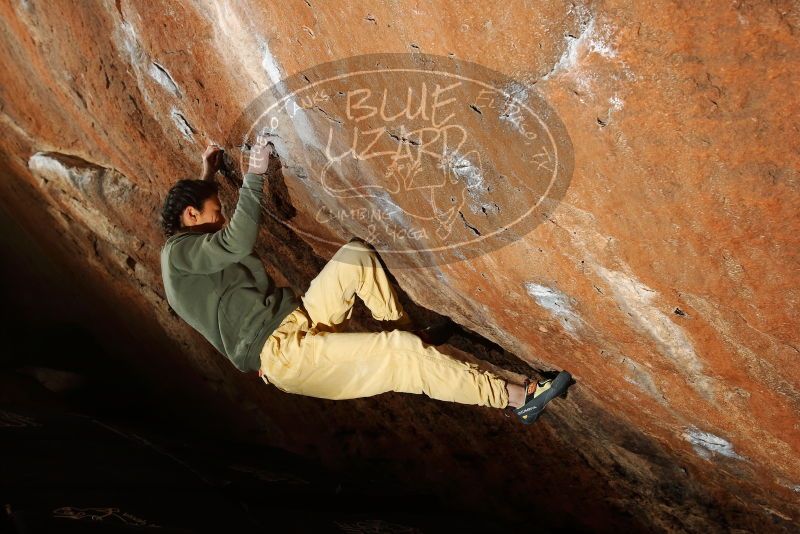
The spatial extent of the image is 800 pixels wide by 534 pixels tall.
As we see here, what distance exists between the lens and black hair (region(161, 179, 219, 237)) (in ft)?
8.23

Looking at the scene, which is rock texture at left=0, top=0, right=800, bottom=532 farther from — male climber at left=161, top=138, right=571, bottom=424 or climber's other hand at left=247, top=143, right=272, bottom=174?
male climber at left=161, top=138, right=571, bottom=424

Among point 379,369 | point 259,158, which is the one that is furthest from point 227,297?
point 379,369

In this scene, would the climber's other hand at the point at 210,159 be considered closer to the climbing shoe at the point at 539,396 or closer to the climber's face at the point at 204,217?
the climber's face at the point at 204,217

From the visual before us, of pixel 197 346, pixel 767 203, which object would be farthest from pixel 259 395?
pixel 767 203

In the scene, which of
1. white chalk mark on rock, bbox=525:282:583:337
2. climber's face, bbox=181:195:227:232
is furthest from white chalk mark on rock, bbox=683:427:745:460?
climber's face, bbox=181:195:227:232

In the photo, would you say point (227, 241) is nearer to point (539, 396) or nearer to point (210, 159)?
point (210, 159)

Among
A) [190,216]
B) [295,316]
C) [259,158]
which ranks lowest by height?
[295,316]

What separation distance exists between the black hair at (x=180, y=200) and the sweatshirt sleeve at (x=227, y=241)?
16 cm

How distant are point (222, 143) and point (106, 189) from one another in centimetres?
149

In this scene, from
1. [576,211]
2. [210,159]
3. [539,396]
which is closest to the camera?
[576,211]

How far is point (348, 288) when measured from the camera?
2561 millimetres

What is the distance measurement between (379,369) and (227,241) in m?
0.82

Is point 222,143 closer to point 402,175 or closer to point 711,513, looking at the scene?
point 402,175

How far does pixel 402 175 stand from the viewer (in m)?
2.20
